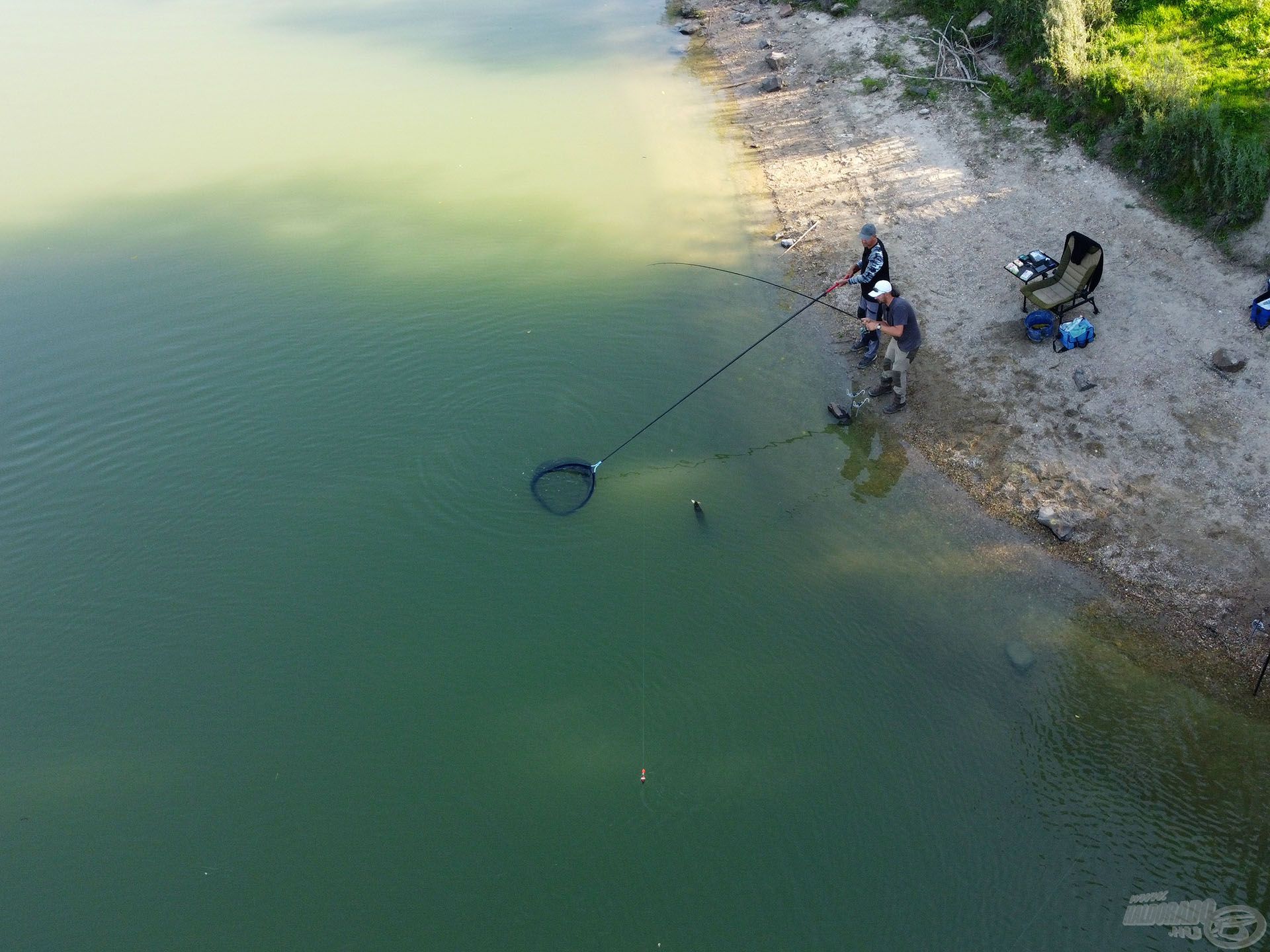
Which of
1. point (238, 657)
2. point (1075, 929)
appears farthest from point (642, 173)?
point (1075, 929)

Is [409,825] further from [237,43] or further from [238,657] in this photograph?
[237,43]

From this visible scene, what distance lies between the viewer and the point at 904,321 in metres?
9.64

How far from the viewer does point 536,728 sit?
8.00 meters

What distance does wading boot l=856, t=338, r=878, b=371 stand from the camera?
36.2ft

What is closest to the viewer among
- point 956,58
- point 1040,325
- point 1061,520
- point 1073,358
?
point 1061,520

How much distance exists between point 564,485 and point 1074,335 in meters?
6.33

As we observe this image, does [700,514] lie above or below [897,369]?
below

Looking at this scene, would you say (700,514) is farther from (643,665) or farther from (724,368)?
(724,368)

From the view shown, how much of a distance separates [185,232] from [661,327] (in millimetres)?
8527

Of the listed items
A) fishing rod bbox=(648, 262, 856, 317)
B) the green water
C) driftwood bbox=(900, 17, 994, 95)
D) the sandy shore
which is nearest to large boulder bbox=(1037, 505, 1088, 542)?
the sandy shore

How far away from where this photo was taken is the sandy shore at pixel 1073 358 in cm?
833

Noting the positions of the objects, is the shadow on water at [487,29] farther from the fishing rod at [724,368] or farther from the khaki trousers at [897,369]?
the khaki trousers at [897,369]

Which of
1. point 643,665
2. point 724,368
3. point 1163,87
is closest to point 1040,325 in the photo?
point 724,368

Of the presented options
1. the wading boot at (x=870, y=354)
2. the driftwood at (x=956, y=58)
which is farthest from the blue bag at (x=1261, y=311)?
the driftwood at (x=956, y=58)
